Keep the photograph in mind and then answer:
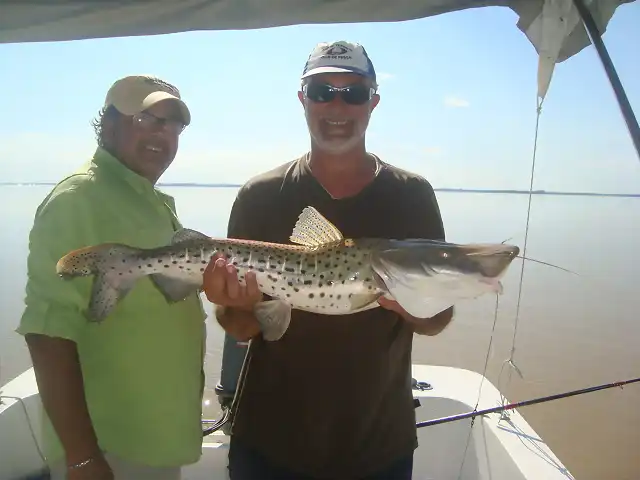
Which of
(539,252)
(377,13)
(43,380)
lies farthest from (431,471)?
(539,252)

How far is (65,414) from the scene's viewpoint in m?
2.29

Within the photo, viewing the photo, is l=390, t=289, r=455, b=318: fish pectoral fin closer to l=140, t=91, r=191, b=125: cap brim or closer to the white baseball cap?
the white baseball cap

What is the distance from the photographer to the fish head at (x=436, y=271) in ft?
7.47

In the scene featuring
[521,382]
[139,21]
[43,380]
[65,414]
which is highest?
[139,21]

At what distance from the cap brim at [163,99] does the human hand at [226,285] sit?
94 cm

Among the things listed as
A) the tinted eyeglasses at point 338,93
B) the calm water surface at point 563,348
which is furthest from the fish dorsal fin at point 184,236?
the calm water surface at point 563,348

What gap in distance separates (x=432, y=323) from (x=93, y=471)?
182cm

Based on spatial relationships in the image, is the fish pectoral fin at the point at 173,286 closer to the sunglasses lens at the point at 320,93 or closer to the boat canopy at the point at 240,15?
the sunglasses lens at the point at 320,93

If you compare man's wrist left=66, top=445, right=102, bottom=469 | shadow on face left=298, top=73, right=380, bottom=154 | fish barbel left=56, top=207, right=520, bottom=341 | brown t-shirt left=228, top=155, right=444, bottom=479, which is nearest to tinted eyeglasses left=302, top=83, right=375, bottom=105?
shadow on face left=298, top=73, right=380, bottom=154

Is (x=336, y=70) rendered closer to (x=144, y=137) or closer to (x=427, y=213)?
(x=427, y=213)

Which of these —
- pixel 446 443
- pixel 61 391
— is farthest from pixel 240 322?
pixel 446 443

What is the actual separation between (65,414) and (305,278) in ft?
4.21

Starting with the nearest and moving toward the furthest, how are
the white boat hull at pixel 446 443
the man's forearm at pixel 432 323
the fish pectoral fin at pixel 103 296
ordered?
the fish pectoral fin at pixel 103 296, the man's forearm at pixel 432 323, the white boat hull at pixel 446 443

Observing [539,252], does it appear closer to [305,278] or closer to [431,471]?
[431,471]
